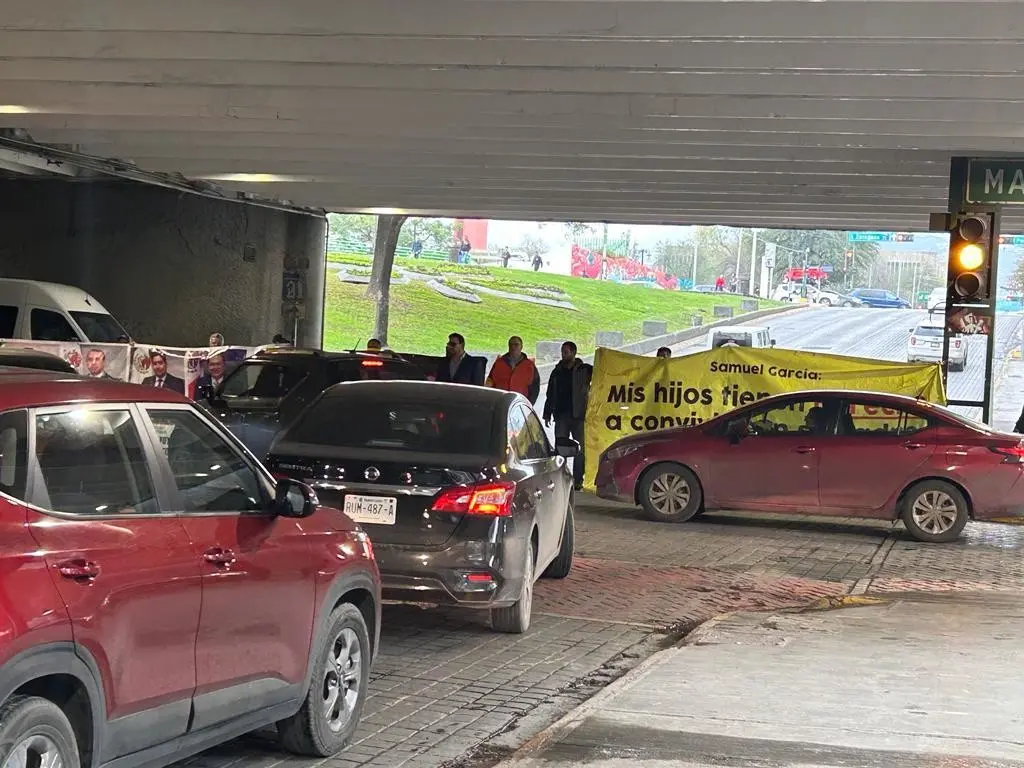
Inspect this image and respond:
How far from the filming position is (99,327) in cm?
2316

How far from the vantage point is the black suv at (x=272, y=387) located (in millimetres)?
14891

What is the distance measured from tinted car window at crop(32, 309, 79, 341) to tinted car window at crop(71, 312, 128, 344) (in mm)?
249

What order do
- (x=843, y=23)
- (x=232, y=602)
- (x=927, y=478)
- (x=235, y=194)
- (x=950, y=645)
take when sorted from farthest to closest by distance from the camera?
(x=235, y=194) → (x=927, y=478) → (x=843, y=23) → (x=950, y=645) → (x=232, y=602)

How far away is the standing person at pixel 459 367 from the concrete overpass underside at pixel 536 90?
9.50ft

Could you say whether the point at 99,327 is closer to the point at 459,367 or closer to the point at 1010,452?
the point at 459,367

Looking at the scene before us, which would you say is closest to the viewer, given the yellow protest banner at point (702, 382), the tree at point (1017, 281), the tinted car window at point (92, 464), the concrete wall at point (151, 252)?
the tinted car window at point (92, 464)

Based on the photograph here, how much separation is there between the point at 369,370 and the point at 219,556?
440 inches

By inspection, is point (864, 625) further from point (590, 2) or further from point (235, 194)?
point (235, 194)

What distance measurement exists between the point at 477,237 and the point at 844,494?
4827cm

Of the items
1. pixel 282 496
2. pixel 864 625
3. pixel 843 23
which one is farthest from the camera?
pixel 843 23

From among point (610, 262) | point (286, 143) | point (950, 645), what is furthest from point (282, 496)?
point (610, 262)

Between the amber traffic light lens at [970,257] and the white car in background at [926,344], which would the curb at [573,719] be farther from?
the white car in background at [926,344]

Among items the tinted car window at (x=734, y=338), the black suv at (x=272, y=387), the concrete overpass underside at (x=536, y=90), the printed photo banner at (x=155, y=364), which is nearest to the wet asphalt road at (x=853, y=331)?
the tinted car window at (x=734, y=338)

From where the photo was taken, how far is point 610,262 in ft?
204
